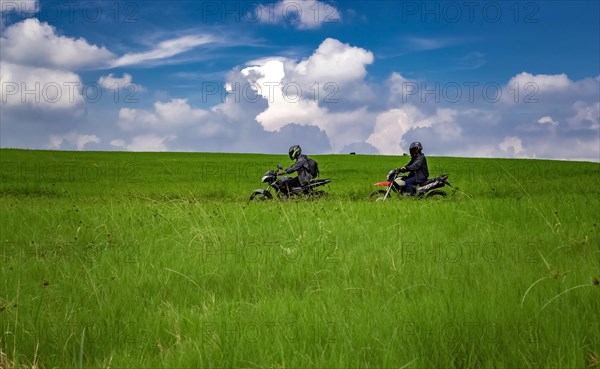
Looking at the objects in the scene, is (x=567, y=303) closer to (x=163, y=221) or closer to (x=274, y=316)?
(x=274, y=316)

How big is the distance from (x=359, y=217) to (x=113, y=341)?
577 cm

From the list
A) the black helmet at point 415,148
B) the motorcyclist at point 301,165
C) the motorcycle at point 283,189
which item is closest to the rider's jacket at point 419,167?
the black helmet at point 415,148

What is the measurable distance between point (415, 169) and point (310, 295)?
9862mm

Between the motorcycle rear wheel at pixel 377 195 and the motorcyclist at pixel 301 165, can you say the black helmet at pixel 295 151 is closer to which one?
the motorcyclist at pixel 301 165

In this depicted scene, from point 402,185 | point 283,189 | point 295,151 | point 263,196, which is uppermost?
point 295,151

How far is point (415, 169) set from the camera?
13.6 meters

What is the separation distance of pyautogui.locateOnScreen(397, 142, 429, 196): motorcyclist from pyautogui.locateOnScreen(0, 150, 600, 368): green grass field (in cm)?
506

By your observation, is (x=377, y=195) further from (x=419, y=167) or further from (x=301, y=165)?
(x=301, y=165)

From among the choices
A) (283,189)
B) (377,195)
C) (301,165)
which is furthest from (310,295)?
(283,189)

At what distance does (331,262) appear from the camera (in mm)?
5395

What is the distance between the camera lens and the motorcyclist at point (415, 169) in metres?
13.6

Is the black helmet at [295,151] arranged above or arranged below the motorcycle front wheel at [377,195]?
above

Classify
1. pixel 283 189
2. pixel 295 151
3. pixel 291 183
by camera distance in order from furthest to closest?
pixel 283 189 → pixel 291 183 → pixel 295 151

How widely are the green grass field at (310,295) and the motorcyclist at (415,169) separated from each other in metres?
5.06
